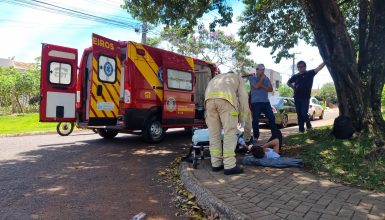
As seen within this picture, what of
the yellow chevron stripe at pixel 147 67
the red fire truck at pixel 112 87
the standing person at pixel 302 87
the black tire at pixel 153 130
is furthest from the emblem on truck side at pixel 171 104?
the standing person at pixel 302 87

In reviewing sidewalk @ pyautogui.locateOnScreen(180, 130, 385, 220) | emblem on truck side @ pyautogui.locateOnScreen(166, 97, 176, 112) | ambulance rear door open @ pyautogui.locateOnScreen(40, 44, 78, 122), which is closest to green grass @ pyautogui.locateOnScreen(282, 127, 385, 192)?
sidewalk @ pyautogui.locateOnScreen(180, 130, 385, 220)

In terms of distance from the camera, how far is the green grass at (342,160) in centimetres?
462

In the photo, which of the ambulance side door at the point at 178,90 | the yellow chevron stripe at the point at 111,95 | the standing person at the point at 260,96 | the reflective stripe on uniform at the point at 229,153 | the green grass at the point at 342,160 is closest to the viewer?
the green grass at the point at 342,160

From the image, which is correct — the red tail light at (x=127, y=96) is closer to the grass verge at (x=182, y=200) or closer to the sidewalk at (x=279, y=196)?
the grass verge at (x=182, y=200)

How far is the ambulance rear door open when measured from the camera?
7.95 m

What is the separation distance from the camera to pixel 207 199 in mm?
3928

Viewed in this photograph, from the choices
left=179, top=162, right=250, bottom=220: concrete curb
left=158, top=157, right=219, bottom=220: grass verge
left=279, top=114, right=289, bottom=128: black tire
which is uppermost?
left=279, top=114, right=289, bottom=128: black tire

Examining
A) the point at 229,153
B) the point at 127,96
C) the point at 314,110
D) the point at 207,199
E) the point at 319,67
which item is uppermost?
the point at 319,67

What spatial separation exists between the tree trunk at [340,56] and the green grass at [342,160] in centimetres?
58

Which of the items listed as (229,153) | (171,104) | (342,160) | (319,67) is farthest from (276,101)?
(229,153)

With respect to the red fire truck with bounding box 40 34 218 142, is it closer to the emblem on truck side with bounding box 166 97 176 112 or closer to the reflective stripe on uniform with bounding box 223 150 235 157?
the emblem on truck side with bounding box 166 97 176 112

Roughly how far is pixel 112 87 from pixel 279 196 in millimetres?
5841

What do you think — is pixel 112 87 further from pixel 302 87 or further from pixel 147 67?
pixel 302 87

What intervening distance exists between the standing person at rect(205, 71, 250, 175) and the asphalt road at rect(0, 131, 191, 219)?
0.92m
